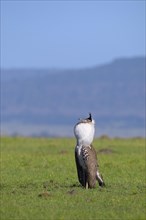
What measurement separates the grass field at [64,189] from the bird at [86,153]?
268 mm

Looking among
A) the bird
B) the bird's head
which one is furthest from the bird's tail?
the bird's head

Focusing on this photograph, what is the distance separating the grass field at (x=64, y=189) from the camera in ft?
48.8

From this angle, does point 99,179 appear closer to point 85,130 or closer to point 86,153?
point 86,153

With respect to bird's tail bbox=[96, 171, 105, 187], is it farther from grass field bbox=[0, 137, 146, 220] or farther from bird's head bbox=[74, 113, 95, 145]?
bird's head bbox=[74, 113, 95, 145]

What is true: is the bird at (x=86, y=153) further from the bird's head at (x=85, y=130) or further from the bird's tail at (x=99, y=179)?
the bird's tail at (x=99, y=179)

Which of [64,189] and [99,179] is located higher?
[99,179]

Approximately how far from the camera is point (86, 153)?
18.0 m

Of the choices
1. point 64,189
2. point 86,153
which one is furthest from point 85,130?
point 64,189

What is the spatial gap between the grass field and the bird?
10.6 inches

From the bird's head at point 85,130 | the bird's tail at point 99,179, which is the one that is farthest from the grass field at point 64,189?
the bird's head at point 85,130

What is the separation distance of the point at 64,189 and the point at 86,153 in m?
0.86

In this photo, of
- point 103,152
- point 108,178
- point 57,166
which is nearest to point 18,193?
point 108,178

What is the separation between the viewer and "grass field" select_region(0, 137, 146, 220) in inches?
585

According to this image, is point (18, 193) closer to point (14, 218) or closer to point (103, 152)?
point (14, 218)
